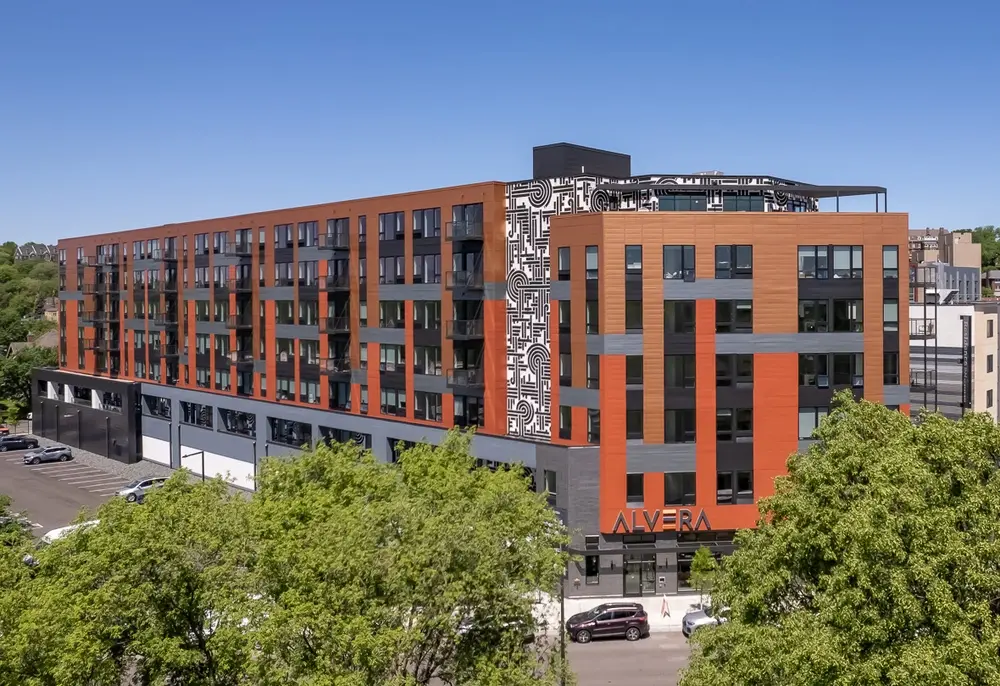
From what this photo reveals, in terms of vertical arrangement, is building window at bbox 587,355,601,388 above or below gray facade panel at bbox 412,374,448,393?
above

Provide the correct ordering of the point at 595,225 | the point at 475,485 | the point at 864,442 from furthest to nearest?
1. the point at 595,225
2. the point at 475,485
3. the point at 864,442

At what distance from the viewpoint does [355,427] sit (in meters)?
63.2

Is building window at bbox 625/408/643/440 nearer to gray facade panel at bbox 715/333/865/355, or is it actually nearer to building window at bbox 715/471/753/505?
building window at bbox 715/471/753/505

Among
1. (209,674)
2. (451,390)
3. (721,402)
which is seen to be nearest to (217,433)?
(451,390)

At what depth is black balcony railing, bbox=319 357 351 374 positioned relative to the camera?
2539 inches

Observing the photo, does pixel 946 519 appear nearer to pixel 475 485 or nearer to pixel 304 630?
pixel 304 630

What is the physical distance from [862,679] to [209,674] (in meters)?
15.9

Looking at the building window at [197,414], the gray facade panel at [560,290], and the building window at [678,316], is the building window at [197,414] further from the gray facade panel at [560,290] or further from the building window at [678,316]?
the building window at [678,316]

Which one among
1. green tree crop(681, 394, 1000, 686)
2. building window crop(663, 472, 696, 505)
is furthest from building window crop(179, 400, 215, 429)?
green tree crop(681, 394, 1000, 686)

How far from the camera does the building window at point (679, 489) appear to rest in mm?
47562

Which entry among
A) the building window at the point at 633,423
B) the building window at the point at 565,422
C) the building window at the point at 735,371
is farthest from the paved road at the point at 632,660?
the building window at the point at 735,371

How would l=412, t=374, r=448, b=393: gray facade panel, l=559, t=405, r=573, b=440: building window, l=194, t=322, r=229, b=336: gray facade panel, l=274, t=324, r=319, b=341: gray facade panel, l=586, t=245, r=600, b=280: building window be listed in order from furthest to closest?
l=194, t=322, r=229, b=336: gray facade panel
l=274, t=324, r=319, b=341: gray facade panel
l=412, t=374, r=448, b=393: gray facade panel
l=559, t=405, r=573, b=440: building window
l=586, t=245, r=600, b=280: building window

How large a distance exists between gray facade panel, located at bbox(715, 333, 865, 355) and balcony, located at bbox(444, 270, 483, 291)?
15058mm

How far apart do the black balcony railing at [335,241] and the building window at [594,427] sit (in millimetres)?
24831
